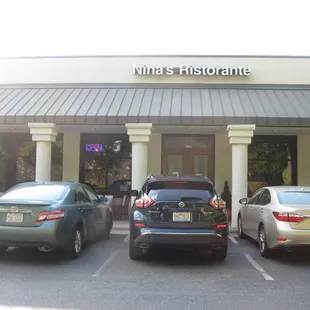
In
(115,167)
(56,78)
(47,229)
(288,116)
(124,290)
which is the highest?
(56,78)

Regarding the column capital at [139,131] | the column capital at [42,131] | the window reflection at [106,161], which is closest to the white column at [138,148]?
the column capital at [139,131]

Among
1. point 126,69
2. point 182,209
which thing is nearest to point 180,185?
point 182,209

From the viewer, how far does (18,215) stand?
6938 millimetres

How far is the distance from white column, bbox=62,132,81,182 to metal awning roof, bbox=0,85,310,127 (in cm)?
213

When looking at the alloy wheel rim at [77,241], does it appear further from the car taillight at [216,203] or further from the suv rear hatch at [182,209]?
the car taillight at [216,203]

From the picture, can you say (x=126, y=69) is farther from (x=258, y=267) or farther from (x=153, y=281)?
(x=153, y=281)

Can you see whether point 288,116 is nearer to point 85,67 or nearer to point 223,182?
point 223,182

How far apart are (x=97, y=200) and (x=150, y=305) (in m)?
4.68

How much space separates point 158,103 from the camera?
43.4ft

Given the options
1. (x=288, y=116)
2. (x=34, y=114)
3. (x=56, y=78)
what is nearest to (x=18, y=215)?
(x=34, y=114)

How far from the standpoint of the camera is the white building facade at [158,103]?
13.8 metres

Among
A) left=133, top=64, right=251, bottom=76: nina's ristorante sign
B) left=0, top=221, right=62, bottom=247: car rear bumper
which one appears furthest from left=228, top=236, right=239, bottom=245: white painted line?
left=133, top=64, right=251, bottom=76: nina's ristorante sign

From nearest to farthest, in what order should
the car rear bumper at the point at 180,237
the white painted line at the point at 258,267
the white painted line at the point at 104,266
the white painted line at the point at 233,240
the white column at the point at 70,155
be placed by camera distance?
the white painted line at the point at 258,267
the white painted line at the point at 104,266
the car rear bumper at the point at 180,237
the white painted line at the point at 233,240
the white column at the point at 70,155

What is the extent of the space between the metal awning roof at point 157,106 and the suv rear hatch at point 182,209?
17.0ft
